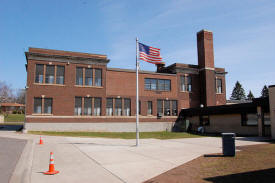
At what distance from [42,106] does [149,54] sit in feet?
63.9

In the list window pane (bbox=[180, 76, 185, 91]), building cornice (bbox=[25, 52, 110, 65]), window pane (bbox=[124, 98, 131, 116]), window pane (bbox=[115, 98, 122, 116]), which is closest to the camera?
building cornice (bbox=[25, 52, 110, 65])

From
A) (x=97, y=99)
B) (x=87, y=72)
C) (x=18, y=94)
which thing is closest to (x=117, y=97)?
(x=97, y=99)

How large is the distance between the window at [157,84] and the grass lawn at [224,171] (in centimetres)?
2757

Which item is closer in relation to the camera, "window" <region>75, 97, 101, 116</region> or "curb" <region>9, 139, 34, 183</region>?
"curb" <region>9, 139, 34, 183</region>

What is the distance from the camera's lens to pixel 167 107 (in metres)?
39.5

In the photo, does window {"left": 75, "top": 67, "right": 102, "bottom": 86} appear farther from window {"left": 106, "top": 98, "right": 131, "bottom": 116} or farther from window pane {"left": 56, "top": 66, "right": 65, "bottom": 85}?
window {"left": 106, "top": 98, "right": 131, "bottom": 116}

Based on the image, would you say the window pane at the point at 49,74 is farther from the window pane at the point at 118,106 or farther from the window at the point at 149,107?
the window at the point at 149,107

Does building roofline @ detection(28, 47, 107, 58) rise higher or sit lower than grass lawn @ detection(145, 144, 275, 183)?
higher

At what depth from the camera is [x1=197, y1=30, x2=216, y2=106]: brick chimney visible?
40.5 metres

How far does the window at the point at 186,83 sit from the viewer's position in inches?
1615

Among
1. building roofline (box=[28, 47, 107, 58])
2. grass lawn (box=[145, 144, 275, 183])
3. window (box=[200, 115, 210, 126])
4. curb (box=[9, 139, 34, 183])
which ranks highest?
building roofline (box=[28, 47, 107, 58])

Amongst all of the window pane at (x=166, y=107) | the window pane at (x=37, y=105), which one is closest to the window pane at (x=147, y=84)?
the window pane at (x=166, y=107)

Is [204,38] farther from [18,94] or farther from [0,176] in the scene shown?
[18,94]

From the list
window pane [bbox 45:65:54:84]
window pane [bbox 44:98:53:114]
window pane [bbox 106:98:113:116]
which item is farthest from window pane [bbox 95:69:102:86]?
window pane [bbox 44:98:53:114]
